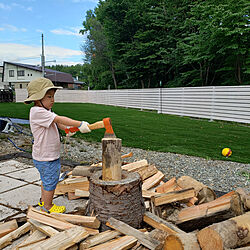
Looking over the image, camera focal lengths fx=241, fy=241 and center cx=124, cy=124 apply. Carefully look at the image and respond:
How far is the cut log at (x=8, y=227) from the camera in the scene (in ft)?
7.61

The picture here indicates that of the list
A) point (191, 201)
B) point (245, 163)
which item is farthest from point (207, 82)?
point (191, 201)

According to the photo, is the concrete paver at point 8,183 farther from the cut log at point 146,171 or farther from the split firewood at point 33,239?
the cut log at point 146,171

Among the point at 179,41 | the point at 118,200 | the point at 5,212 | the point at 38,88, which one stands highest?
the point at 179,41

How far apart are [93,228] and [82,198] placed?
0.96 m

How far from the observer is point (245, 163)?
496 centimetres

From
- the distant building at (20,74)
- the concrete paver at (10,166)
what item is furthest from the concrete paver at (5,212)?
the distant building at (20,74)

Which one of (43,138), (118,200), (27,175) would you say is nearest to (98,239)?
(118,200)

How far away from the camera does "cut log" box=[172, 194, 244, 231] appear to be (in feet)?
7.22

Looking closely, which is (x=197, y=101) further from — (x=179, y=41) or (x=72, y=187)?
(x=72, y=187)

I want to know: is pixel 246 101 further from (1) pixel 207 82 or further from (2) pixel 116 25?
(2) pixel 116 25

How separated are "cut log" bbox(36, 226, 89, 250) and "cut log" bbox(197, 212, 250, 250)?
38.0 inches

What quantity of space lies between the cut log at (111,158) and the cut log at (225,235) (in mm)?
961

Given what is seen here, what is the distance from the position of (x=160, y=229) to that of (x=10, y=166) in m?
3.35

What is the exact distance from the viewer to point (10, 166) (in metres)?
4.48
